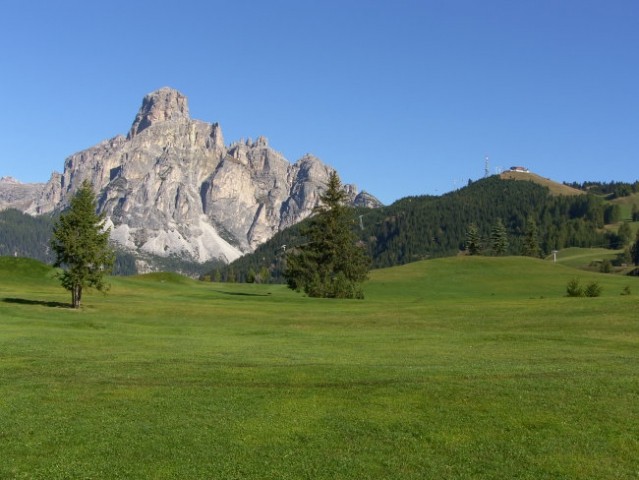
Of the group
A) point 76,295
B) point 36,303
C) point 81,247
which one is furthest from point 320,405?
point 36,303

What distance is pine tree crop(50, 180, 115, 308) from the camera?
61.6 m

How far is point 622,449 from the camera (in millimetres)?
17297

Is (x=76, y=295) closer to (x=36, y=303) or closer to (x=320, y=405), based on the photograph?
(x=36, y=303)

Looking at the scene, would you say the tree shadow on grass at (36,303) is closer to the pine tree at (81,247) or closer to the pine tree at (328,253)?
the pine tree at (81,247)

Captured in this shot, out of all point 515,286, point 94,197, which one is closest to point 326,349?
point 94,197

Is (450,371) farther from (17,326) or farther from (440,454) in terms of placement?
(17,326)

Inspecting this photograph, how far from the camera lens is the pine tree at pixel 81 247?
61594mm

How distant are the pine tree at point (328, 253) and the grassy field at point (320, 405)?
53.7m

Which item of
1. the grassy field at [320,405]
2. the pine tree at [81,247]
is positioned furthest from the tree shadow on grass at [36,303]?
the grassy field at [320,405]

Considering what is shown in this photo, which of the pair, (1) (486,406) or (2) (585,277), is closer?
(1) (486,406)

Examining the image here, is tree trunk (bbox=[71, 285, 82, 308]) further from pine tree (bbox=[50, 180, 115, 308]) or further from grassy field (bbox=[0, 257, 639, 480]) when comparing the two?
grassy field (bbox=[0, 257, 639, 480])

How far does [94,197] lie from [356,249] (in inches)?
1693

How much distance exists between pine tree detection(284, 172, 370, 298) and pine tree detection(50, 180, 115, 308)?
35.9 meters

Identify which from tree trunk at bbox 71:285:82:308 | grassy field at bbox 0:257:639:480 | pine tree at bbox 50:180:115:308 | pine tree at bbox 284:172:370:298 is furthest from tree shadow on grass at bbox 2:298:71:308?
pine tree at bbox 284:172:370:298
